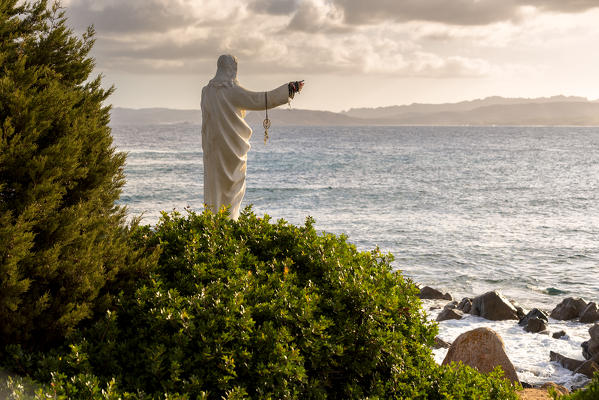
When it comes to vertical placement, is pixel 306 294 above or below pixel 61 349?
above

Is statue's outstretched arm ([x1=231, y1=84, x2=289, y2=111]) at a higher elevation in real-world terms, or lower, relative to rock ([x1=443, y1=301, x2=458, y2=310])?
higher

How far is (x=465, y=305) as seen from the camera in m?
14.3

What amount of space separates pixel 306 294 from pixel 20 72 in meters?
3.01

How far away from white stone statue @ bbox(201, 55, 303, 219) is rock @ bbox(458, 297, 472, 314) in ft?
27.7

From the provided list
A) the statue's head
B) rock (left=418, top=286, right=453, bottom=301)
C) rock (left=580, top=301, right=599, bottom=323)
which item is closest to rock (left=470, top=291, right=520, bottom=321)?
rock (left=418, top=286, right=453, bottom=301)

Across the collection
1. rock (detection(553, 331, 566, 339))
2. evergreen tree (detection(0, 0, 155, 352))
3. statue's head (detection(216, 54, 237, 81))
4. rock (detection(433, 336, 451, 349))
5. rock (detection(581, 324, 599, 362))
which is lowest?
rock (detection(553, 331, 566, 339))

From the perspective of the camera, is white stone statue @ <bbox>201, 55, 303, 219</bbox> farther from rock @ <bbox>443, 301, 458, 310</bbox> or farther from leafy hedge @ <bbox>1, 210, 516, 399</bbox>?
rock @ <bbox>443, 301, 458, 310</bbox>

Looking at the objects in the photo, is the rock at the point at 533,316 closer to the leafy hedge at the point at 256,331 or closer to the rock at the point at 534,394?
the rock at the point at 534,394

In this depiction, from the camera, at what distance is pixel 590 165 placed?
61.2 metres

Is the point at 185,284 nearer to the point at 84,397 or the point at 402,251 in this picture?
the point at 84,397

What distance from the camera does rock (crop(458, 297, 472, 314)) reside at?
14.2 meters

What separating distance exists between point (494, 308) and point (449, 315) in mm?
1223

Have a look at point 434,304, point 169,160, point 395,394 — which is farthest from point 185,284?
point 169,160

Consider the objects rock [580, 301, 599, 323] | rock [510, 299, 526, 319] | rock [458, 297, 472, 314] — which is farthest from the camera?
rock [458, 297, 472, 314]
